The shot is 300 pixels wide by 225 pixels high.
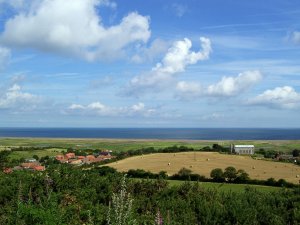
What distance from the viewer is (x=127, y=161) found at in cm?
7275

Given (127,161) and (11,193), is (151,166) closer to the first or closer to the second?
(127,161)

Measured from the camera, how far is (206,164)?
222ft

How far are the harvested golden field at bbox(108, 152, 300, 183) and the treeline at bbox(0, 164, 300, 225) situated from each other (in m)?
33.7

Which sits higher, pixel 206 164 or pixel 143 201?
pixel 143 201

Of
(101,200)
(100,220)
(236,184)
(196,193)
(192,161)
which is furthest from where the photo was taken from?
(192,161)

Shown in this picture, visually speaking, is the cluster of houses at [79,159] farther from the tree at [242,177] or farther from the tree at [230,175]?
the tree at [242,177]

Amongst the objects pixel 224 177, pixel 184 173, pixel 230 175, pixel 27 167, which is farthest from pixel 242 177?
pixel 27 167

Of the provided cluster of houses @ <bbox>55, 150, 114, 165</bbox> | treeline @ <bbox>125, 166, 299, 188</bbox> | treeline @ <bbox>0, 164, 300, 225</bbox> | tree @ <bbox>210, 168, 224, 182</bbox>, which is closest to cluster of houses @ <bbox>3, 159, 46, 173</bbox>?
treeline @ <bbox>125, 166, 299, 188</bbox>

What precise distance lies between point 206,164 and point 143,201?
47901 millimetres

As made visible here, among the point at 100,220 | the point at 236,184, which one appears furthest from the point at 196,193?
the point at 236,184

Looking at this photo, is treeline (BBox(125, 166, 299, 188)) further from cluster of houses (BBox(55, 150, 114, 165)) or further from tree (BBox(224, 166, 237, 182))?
cluster of houses (BBox(55, 150, 114, 165))

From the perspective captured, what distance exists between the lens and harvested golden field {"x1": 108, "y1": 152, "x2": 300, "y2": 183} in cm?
5884

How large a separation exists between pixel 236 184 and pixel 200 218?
119 feet

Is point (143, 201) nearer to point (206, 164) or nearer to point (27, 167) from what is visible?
point (27, 167)
